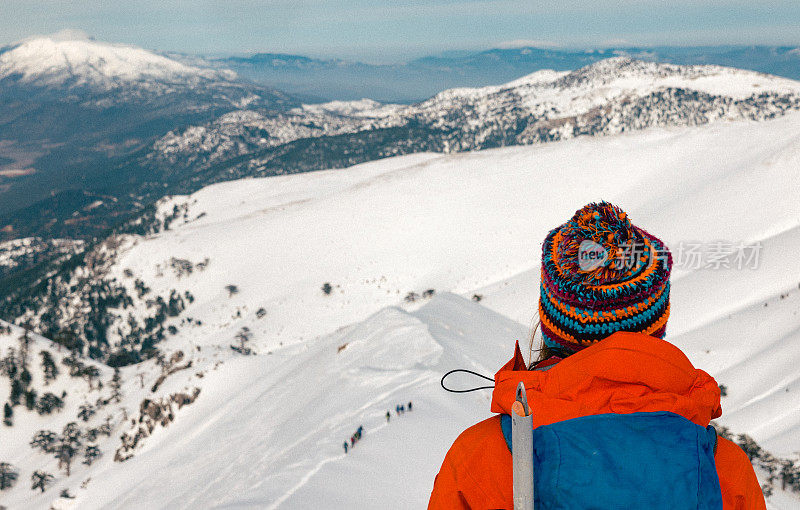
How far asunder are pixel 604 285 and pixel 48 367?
321ft

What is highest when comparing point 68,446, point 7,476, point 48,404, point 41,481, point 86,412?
point 68,446

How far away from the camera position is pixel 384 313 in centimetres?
3159

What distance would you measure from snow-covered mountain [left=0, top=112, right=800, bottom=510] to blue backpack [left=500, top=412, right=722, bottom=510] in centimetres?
1040

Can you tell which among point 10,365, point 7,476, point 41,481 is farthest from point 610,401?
point 10,365

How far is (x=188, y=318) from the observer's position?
9350 centimetres

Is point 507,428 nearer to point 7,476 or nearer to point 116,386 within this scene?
point 7,476

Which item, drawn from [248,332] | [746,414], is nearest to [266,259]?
[248,332]

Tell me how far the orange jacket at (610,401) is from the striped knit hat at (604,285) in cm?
64

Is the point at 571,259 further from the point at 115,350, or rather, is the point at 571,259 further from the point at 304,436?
the point at 115,350

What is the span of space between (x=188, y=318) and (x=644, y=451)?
10305 centimetres

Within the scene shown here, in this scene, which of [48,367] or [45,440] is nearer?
[45,440]

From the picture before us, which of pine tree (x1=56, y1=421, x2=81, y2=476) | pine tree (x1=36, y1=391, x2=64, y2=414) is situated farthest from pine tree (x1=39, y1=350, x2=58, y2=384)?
pine tree (x1=56, y1=421, x2=81, y2=476)

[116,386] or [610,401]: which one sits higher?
[610,401]

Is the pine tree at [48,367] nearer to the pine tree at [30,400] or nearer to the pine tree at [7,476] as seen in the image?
the pine tree at [30,400]
